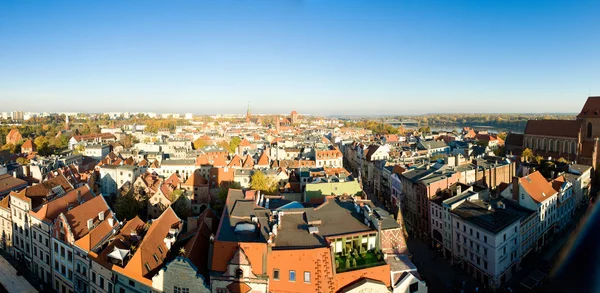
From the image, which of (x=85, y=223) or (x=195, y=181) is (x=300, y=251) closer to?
(x=85, y=223)

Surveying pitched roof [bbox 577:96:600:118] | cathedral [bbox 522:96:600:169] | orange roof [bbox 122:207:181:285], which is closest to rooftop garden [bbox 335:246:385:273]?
orange roof [bbox 122:207:181:285]

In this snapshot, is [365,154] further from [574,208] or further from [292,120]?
[292,120]

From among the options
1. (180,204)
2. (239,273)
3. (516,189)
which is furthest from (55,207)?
(516,189)

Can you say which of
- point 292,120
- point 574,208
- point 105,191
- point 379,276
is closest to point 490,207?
point 379,276

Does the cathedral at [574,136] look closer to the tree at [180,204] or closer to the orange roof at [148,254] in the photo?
the tree at [180,204]

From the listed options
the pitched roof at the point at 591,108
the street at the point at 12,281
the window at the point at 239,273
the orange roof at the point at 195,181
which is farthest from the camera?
the pitched roof at the point at 591,108

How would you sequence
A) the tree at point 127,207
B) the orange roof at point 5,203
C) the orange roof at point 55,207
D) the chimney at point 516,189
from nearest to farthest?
1. the orange roof at point 55,207
2. the chimney at point 516,189
3. the orange roof at point 5,203
4. the tree at point 127,207

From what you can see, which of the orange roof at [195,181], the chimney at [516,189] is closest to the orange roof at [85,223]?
the orange roof at [195,181]
